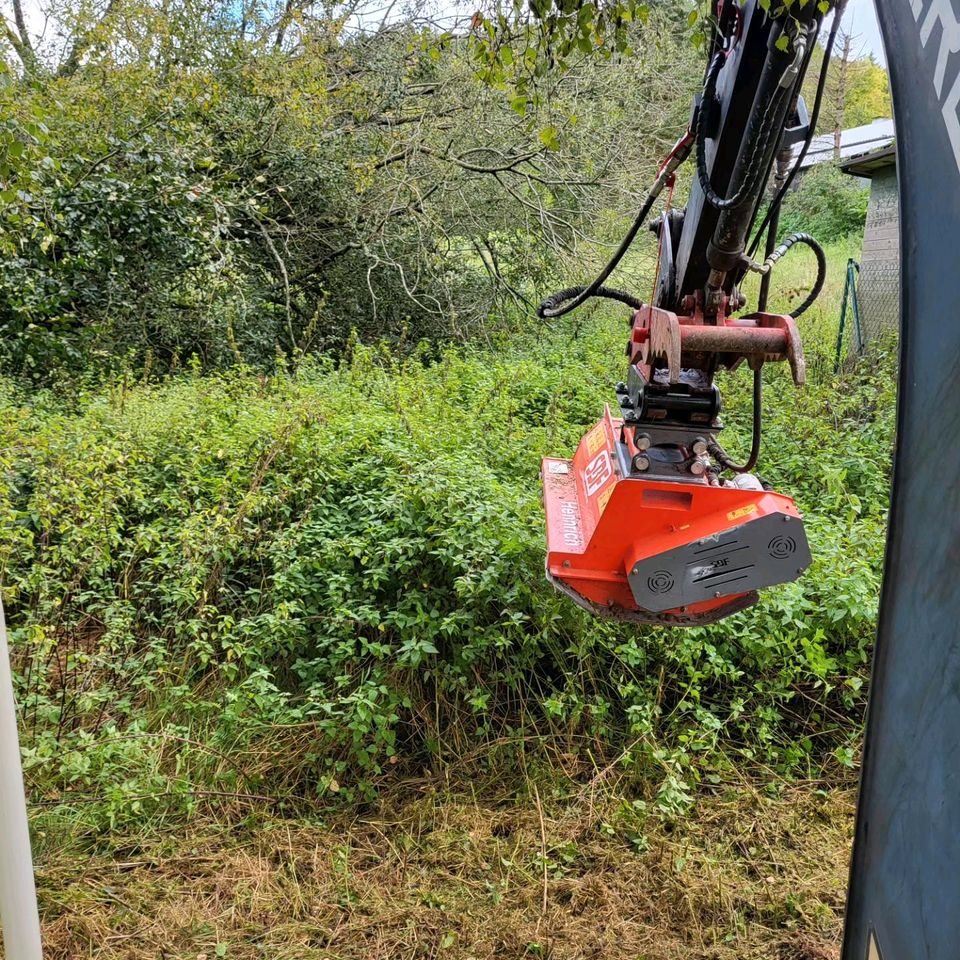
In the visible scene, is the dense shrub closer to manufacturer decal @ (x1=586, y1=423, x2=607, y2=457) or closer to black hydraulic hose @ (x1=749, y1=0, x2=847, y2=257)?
manufacturer decal @ (x1=586, y1=423, x2=607, y2=457)

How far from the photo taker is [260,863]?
125 inches

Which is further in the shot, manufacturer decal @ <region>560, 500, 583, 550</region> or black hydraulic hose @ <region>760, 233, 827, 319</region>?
manufacturer decal @ <region>560, 500, 583, 550</region>

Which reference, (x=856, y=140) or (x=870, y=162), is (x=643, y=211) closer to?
(x=870, y=162)

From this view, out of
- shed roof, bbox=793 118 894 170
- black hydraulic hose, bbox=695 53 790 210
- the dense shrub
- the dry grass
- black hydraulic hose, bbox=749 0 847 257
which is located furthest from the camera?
the dense shrub

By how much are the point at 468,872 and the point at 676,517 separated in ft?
5.22

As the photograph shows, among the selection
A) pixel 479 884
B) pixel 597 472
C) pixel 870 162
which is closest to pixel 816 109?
pixel 597 472

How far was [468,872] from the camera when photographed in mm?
3176

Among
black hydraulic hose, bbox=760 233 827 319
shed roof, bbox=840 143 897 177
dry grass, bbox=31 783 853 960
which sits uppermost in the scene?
shed roof, bbox=840 143 897 177

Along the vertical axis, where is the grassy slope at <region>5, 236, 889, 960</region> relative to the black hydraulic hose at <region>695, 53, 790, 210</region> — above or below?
below

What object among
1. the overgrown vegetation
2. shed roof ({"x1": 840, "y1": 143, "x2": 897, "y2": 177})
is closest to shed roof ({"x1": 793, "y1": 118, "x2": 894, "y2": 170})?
shed roof ({"x1": 840, "y1": 143, "x2": 897, "y2": 177})

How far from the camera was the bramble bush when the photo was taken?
3.53 metres

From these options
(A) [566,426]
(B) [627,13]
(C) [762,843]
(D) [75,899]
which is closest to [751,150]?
(B) [627,13]

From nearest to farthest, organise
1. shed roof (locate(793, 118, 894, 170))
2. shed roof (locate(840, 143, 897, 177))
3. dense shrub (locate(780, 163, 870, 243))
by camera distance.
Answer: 1. shed roof (locate(840, 143, 897, 177))
2. shed roof (locate(793, 118, 894, 170))
3. dense shrub (locate(780, 163, 870, 243))

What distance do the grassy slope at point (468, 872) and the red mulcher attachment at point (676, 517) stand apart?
1016 mm
